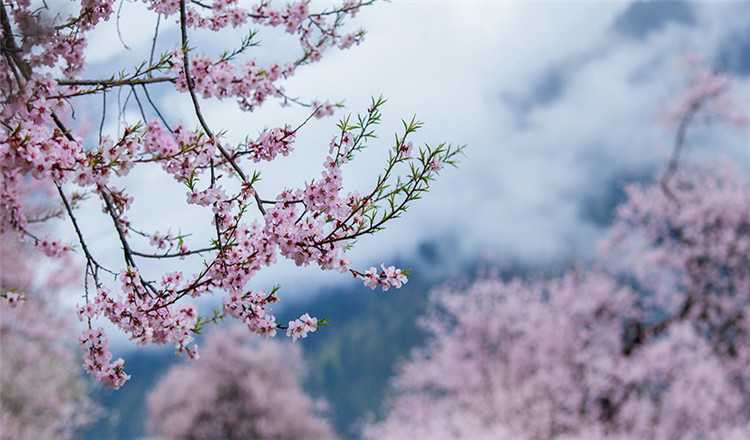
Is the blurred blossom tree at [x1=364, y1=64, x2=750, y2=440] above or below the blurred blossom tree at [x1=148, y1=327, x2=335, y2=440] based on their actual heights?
below

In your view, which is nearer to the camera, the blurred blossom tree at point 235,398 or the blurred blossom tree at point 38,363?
the blurred blossom tree at point 38,363

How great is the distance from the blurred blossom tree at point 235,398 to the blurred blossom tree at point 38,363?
8600mm

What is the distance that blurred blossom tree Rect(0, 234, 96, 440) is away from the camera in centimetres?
1734

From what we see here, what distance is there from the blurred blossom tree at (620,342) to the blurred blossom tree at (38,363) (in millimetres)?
8604

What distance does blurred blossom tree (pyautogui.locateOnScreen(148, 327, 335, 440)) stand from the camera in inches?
1151

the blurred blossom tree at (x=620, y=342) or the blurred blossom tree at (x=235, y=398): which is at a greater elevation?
the blurred blossom tree at (x=235, y=398)

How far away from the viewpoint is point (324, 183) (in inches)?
154

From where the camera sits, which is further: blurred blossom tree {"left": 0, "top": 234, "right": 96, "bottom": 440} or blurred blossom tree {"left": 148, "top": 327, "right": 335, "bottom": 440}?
blurred blossom tree {"left": 148, "top": 327, "right": 335, "bottom": 440}

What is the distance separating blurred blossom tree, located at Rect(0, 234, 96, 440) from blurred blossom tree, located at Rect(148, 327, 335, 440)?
339 inches

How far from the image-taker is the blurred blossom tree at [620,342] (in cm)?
1847

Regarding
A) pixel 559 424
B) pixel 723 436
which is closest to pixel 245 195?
pixel 723 436

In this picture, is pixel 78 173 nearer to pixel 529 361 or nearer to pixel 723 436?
pixel 723 436

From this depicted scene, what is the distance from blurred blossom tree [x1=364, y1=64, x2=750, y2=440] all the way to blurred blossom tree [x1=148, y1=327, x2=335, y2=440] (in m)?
7.10

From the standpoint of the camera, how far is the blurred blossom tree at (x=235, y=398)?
29.2 meters
